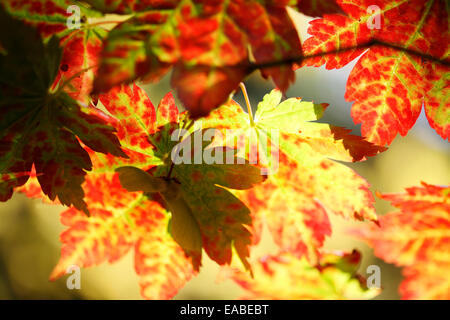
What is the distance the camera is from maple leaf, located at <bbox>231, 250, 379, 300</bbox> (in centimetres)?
67

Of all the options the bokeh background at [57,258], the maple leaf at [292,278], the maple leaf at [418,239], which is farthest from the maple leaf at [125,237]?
the bokeh background at [57,258]

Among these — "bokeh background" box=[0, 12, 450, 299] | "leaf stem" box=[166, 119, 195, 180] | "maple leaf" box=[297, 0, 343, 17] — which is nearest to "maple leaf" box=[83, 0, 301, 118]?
"maple leaf" box=[297, 0, 343, 17]

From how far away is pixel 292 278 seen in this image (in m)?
0.69

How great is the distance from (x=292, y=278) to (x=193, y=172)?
281mm

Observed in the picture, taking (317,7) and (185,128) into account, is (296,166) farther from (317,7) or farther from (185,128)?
(317,7)

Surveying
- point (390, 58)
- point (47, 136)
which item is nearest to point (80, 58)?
point (47, 136)

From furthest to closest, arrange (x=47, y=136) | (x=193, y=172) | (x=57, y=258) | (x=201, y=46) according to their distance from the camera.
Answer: (x=57, y=258) → (x=193, y=172) → (x=47, y=136) → (x=201, y=46)

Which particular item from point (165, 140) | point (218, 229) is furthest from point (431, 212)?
point (165, 140)

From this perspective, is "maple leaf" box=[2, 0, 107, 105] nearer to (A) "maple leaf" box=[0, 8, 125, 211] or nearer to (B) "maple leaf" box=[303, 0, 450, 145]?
(A) "maple leaf" box=[0, 8, 125, 211]

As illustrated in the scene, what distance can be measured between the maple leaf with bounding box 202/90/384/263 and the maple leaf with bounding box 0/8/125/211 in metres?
0.22

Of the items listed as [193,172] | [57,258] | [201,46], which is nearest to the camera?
[201,46]

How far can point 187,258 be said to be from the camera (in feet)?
2.39

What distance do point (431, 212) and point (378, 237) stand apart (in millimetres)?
125

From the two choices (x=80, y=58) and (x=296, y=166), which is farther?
(x=296, y=166)
